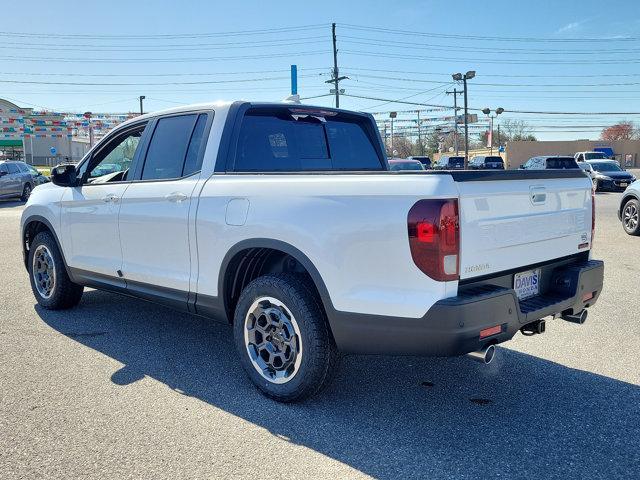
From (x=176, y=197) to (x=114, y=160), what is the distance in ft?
5.18

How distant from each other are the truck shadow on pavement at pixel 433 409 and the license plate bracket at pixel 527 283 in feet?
2.34

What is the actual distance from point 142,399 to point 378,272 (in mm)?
1797

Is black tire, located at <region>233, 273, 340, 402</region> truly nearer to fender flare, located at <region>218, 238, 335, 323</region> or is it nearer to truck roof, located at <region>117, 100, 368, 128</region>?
fender flare, located at <region>218, 238, 335, 323</region>

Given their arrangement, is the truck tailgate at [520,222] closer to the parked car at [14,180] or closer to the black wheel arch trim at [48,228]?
the black wheel arch trim at [48,228]

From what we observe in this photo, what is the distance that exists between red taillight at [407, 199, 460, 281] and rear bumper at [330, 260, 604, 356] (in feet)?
0.58

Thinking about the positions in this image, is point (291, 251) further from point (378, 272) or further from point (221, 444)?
point (221, 444)

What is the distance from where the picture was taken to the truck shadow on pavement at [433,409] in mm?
2916

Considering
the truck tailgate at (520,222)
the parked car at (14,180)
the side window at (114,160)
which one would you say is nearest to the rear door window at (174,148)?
the side window at (114,160)

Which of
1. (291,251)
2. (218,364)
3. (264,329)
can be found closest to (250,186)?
(291,251)

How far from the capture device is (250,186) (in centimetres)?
370

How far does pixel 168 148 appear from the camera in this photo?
458 centimetres

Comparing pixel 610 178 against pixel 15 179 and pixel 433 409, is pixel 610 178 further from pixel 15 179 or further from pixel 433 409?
pixel 433 409

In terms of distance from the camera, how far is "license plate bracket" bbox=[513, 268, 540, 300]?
3443 mm

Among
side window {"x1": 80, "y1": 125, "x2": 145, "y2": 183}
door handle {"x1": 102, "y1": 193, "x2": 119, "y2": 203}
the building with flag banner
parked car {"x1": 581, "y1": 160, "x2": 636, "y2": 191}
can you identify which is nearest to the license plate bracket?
door handle {"x1": 102, "y1": 193, "x2": 119, "y2": 203}
